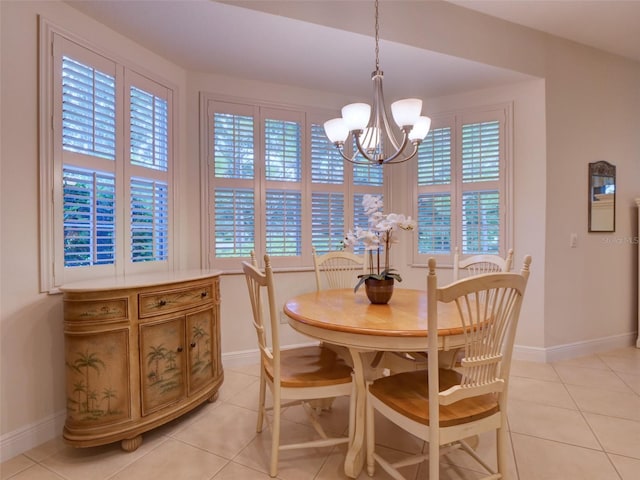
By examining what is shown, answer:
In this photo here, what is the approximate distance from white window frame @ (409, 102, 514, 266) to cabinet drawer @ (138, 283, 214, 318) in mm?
2226

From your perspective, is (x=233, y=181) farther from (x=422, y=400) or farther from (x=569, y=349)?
(x=569, y=349)

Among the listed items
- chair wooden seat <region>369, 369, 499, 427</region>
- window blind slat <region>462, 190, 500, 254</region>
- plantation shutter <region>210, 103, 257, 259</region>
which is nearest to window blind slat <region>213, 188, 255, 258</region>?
plantation shutter <region>210, 103, 257, 259</region>

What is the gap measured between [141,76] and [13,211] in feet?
4.30

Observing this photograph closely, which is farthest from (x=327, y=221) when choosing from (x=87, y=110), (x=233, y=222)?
(x=87, y=110)

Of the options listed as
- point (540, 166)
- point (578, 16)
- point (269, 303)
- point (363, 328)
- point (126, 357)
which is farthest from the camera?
point (540, 166)

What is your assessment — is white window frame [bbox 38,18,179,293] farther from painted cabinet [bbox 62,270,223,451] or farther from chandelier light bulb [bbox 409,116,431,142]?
chandelier light bulb [bbox 409,116,431,142]

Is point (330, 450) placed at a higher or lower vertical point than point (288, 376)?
lower

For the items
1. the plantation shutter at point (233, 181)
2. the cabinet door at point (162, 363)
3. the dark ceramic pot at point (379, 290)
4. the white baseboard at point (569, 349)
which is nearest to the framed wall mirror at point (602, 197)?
the white baseboard at point (569, 349)

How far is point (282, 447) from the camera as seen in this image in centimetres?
165

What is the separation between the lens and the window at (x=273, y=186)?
2.98 m

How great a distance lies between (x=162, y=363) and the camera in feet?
6.47

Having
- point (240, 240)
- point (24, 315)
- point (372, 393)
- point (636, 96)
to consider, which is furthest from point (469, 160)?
point (24, 315)

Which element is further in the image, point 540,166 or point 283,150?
point 283,150

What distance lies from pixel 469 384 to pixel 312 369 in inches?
30.5
